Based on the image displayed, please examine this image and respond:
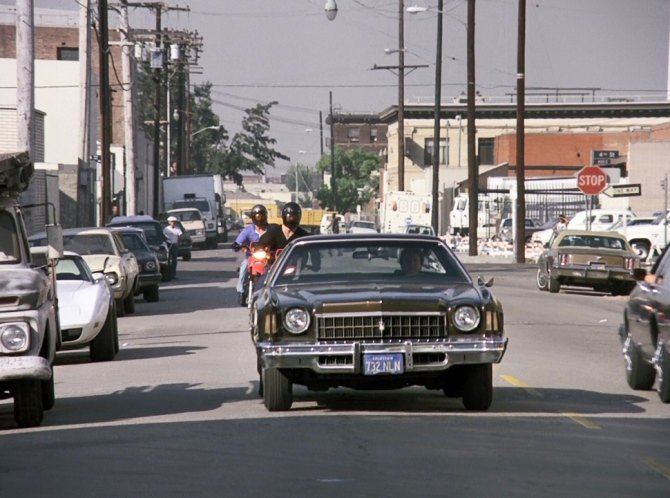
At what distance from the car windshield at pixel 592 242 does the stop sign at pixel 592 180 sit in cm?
895

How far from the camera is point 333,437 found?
37.9 ft

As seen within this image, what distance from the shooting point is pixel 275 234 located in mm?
17766

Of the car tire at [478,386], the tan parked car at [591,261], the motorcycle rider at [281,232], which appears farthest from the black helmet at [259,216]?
the tan parked car at [591,261]

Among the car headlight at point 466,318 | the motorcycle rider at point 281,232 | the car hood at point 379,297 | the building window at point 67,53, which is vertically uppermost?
the building window at point 67,53

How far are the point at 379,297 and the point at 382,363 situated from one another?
1.85 feet

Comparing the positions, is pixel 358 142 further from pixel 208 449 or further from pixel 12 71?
pixel 208 449

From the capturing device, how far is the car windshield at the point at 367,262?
14.1 metres

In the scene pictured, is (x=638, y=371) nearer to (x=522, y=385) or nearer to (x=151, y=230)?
(x=522, y=385)

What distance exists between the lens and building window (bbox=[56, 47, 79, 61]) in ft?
317

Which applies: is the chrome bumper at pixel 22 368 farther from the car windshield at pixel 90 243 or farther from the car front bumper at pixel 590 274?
the car front bumper at pixel 590 274

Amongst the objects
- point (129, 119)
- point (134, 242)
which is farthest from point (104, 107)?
point (129, 119)

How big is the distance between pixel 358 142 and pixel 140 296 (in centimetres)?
13891

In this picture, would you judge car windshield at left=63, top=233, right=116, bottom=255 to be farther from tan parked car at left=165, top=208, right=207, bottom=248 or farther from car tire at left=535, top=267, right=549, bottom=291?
tan parked car at left=165, top=208, right=207, bottom=248

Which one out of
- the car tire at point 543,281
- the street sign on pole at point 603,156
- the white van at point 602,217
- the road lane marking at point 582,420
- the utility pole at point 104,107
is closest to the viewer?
the road lane marking at point 582,420
